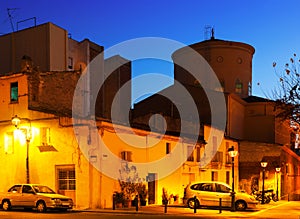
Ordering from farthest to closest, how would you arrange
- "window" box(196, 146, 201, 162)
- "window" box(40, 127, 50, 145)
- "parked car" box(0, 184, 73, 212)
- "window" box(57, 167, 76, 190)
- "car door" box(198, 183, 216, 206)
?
"window" box(196, 146, 201, 162) < "window" box(40, 127, 50, 145) < "car door" box(198, 183, 216, 206) < "window" box(57, 167, 76, 190) < "parked car" box(0, 184, 73, 212)

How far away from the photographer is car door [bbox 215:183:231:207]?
1047 inches

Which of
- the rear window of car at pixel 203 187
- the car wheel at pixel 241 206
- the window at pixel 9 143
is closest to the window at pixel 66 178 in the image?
the window at pixel 9 143

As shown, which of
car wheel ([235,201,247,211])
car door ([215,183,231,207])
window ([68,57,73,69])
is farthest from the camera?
window ([68,57,73,69])

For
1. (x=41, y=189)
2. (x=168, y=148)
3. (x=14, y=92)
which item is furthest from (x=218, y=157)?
(x=41, y=189)

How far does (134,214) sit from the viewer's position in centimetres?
2262

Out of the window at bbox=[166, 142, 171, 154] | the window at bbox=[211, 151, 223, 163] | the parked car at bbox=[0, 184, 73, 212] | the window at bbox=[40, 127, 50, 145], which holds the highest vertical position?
the window at bbox=[40, 127, 50, 145]

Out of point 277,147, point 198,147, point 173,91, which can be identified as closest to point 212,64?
point 173,91

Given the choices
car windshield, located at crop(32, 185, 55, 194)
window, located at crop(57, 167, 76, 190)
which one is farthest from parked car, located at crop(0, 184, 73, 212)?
window, located at crop(57, 167, 76, 190)

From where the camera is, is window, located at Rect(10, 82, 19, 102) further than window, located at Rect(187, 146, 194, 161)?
No

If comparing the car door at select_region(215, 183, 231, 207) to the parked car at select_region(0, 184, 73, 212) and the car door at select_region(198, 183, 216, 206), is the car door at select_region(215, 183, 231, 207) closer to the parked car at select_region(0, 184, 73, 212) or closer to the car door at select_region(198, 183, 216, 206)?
the car door at select_region(198, 183, 216, 206)

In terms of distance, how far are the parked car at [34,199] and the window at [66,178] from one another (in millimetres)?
1913

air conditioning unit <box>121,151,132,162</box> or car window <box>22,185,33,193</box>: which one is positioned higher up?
air conditioning unit <box>121,151,132,162</box>

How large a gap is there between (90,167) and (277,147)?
916 inches

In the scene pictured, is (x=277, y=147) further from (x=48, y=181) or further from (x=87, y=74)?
(x=48, y=181)
